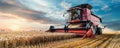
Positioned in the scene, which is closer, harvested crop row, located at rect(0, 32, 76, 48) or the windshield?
harvested crop row, located at rect(0, 32, 76, 48)

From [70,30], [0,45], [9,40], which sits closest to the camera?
[0,45]

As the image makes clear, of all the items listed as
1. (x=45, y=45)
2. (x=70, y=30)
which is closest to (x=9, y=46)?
(x=45, y=45)

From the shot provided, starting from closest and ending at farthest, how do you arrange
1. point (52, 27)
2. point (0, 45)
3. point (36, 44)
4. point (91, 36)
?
point (0, 45), point (36, 44), point (91, 36), point (52, 27)

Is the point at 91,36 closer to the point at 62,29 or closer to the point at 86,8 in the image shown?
the point at 62,29

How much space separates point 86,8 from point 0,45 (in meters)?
15.7

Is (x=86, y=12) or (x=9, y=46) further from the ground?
(x=86, y=12)

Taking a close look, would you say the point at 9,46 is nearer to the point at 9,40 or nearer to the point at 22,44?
the point at 9,40

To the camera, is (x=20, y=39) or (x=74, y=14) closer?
(x=20, y=39)

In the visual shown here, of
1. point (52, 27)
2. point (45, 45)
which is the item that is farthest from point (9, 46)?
point (52, 27)

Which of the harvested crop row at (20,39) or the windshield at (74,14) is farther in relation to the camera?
the windshield at (74,14)

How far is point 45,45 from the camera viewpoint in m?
8.65

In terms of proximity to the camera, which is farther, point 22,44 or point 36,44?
point 36,44

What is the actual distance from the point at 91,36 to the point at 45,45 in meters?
6.37

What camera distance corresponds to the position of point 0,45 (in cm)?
568
